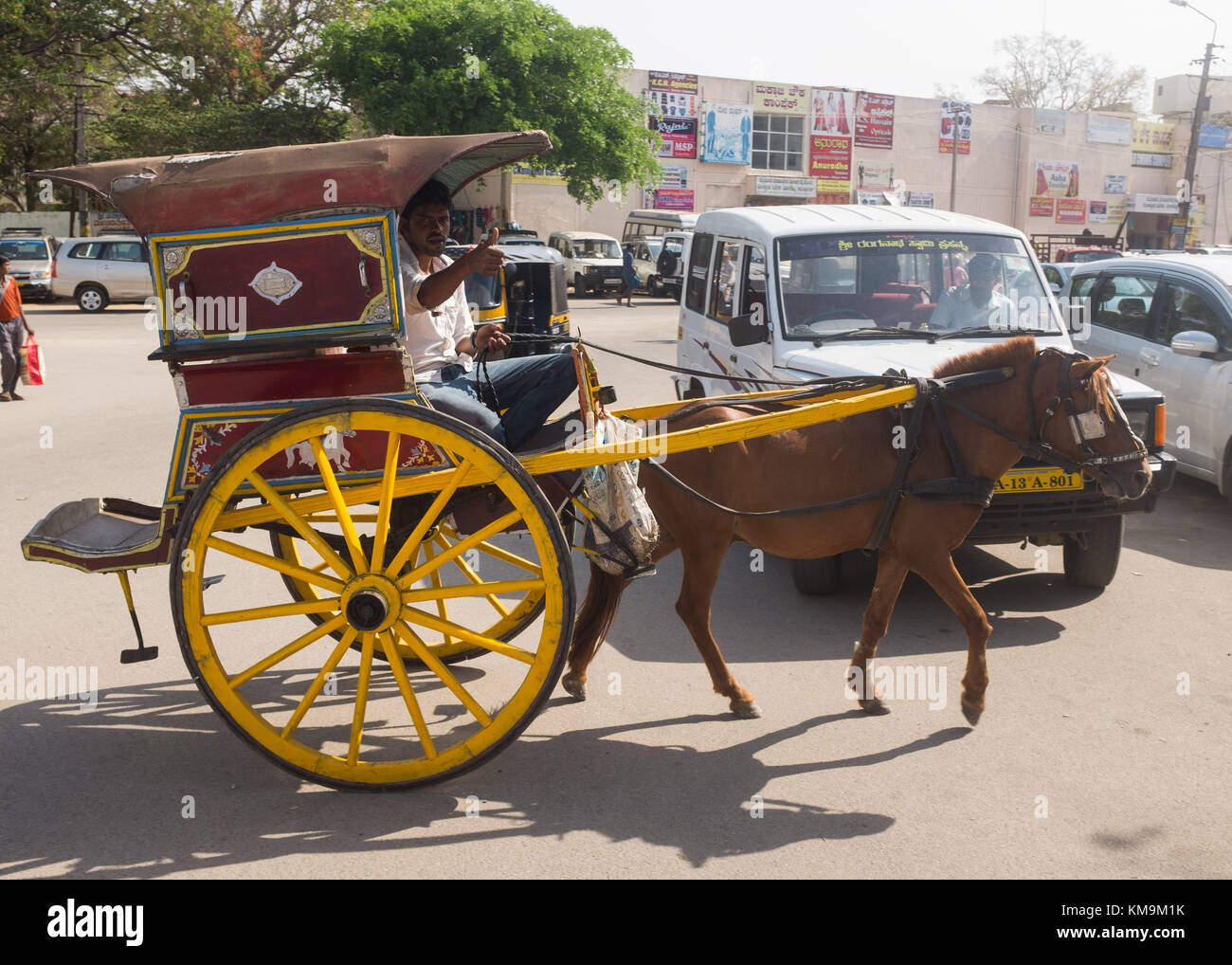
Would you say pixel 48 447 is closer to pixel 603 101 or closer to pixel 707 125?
pixel 603 101

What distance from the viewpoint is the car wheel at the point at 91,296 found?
25391 mm

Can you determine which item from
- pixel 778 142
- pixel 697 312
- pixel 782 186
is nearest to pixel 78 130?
pixel 782 186

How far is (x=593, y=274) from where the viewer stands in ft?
110

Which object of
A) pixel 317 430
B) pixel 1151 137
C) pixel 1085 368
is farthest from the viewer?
pixel 1151 137

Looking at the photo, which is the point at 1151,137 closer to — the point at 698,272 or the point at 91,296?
the point at 91,296

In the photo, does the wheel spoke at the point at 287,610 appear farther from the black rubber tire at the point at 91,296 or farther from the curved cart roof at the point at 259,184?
the black rubber tire at the point at 91,296

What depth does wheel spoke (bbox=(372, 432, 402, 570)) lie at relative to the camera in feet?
12.4

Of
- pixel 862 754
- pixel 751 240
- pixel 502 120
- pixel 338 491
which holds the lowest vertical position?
pixel 862 754

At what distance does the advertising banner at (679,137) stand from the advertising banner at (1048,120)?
1724cm

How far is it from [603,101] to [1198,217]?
3515 centimetres

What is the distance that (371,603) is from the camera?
3842mm

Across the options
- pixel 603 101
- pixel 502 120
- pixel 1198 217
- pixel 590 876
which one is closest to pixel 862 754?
pixel 590 876

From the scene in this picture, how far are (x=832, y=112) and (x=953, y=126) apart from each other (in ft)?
19.5

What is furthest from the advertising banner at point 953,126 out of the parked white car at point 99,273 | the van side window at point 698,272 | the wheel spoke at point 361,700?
the wheel spoke at point 361,700
